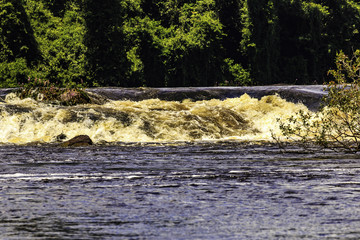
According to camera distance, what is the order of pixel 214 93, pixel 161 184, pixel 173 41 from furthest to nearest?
pixel 173 41 → pixel 214 93 → pixel 161 184

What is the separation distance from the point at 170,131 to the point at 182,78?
31.0 metres

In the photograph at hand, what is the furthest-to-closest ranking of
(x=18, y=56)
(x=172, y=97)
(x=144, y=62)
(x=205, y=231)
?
(x=144, y=62) → (x=18, y=56) → (x=172, y=97) → (x=205, y=231)

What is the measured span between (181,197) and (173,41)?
157ft

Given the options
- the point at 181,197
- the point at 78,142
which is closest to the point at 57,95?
the point at 78,142

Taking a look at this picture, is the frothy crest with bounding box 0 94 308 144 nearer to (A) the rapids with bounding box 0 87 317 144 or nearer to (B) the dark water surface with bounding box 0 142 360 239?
(A) the rapids with bounding box 0 87 317 144

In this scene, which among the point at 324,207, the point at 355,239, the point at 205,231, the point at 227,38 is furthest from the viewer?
the point at 227,38

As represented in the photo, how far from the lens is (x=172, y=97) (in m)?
37.1

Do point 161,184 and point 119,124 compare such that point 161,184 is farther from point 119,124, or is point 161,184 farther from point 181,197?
point 119,124

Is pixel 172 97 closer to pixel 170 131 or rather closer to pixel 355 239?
pixel 170 131

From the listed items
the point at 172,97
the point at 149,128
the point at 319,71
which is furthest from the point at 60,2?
the point at 149,128

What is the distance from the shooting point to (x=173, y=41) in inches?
2285

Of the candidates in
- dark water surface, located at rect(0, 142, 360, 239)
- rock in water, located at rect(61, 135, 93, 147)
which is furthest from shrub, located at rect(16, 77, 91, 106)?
dark water surface, located at rect(0, 142, 360, 239)

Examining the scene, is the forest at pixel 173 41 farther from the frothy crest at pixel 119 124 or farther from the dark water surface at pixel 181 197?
the dark water surface at pixel 181 197

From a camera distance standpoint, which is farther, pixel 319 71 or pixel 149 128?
pixel 319 71
